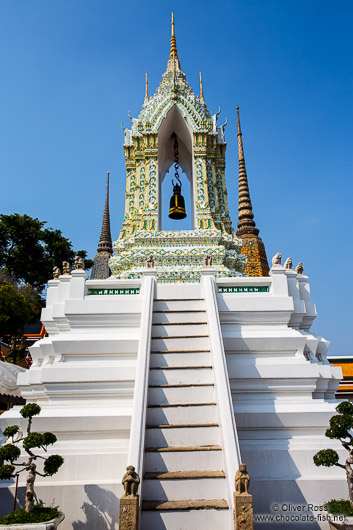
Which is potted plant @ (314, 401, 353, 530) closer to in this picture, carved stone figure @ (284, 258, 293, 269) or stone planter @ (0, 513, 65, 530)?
stone planter @ (0, 513, 65, 530)

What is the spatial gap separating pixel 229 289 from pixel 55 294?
9.95ft

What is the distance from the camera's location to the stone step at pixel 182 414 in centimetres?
486

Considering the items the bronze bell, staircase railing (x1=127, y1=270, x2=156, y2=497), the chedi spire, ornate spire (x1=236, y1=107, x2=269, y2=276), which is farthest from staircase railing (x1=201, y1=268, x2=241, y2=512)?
the chedi spire

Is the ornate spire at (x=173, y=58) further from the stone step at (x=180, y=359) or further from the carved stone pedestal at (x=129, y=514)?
the carved stone pedestal at (x=129, y=514)

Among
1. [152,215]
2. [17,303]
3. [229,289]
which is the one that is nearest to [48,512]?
[229,289]

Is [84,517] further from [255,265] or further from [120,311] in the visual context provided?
[255,265]

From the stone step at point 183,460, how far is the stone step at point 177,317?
2149 millimetres

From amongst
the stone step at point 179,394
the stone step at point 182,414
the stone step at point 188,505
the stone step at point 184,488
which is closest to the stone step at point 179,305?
the stone step at point 179,394

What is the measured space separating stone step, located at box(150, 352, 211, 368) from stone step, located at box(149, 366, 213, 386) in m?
0.12

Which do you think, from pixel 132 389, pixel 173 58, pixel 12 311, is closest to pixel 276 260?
pixel 132 389

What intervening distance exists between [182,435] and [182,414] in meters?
0.26

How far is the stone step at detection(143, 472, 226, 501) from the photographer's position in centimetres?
421

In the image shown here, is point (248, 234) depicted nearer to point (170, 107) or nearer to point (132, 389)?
point (170, 107)

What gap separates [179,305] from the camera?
6.69 metres
